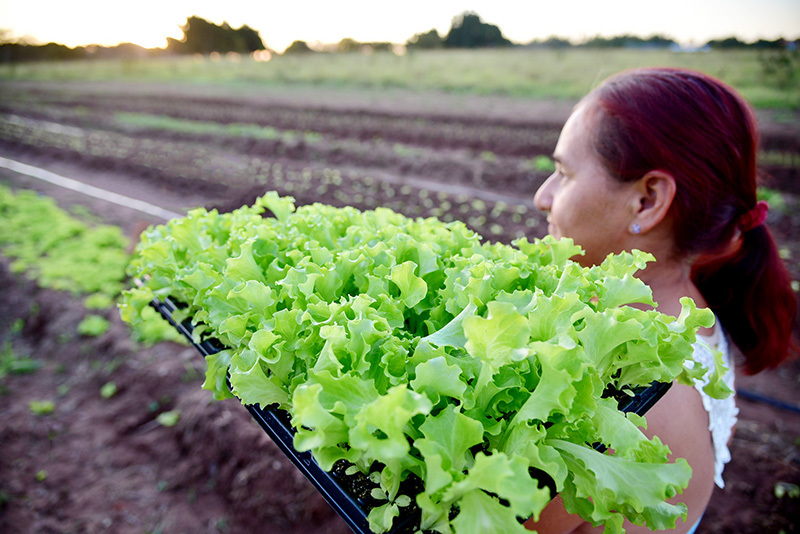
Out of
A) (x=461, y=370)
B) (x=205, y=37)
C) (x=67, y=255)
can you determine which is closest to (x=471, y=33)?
(x=205, y=37)

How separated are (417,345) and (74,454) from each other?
3626mm

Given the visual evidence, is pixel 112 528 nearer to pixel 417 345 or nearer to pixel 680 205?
pixel 417 345

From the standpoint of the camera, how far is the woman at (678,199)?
61.3 inches

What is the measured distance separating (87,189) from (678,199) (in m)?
9.97

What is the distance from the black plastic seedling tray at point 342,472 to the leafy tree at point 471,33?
2919cm

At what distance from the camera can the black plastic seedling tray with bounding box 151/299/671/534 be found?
2.96 ft

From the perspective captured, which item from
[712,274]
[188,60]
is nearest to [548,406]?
[712,274]

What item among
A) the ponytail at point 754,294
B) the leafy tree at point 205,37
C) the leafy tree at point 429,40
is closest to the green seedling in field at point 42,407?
the ponytail at point 754,294

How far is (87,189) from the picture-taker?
8789 mm

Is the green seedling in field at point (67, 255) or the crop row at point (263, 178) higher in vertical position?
the crop row at point (263, 178)

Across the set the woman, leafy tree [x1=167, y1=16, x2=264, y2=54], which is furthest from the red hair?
leafy tree [x1=167, y1=16, x2=264, y2=54]

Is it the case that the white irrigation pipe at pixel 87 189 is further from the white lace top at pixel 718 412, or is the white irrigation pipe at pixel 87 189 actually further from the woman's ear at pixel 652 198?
the white lace top at pixel 718 412

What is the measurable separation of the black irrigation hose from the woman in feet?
7.44

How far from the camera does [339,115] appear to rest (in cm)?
1386
